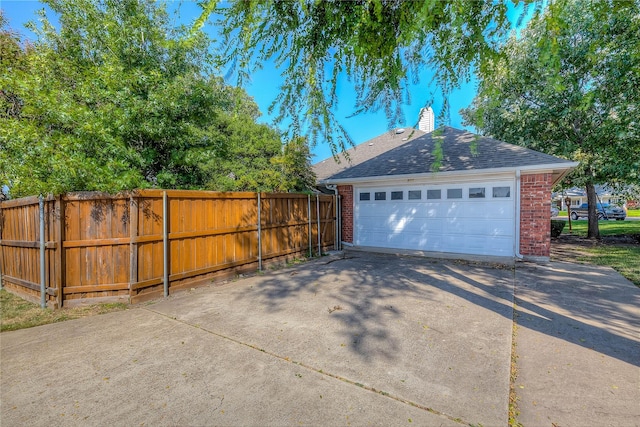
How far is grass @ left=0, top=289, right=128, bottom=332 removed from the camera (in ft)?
13.3

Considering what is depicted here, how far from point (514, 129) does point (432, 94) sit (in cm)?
1087

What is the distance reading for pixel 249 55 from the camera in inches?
128

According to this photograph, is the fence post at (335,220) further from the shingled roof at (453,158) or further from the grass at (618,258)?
the grass at (618,258)

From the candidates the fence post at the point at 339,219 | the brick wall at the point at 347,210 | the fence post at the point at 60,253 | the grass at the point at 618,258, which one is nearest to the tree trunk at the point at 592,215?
the grass at the point at 618,258

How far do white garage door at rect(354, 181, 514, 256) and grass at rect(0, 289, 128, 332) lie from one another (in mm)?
7397

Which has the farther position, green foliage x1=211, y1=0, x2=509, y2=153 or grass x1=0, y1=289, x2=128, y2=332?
grass x1=0, y1=289, x2=128, y2=332

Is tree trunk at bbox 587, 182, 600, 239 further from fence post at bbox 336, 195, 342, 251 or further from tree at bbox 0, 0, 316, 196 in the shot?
tree at bbox 0, 0, 316, 196

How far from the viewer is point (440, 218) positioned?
28.9 feet

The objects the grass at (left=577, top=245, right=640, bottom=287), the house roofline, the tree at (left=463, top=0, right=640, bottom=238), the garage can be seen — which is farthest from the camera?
the tree at (left=463, top=0, right=640, bottom=238)

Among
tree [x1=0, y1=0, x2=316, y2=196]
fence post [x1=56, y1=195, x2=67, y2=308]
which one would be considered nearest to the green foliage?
tree [x1=0, y1=0, x2=316, y2=196]

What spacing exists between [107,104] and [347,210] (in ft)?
24.1

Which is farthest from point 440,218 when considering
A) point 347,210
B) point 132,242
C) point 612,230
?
point 612,230

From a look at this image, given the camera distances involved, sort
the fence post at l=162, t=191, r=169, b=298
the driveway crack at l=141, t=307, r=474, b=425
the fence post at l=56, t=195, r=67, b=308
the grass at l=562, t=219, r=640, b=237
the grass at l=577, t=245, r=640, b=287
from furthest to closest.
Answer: the grass at l=562, t=219, r=640, b=237
the grass at l=577, t=245, r=640, b=287
the fence post at l=162, t=191, r=169, b=298
the fence post at l=56, t=195, r=67, b=308
the driveway crack at l=141, t=307, r=474, b=425

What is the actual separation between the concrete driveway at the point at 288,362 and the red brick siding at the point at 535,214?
2.68m
